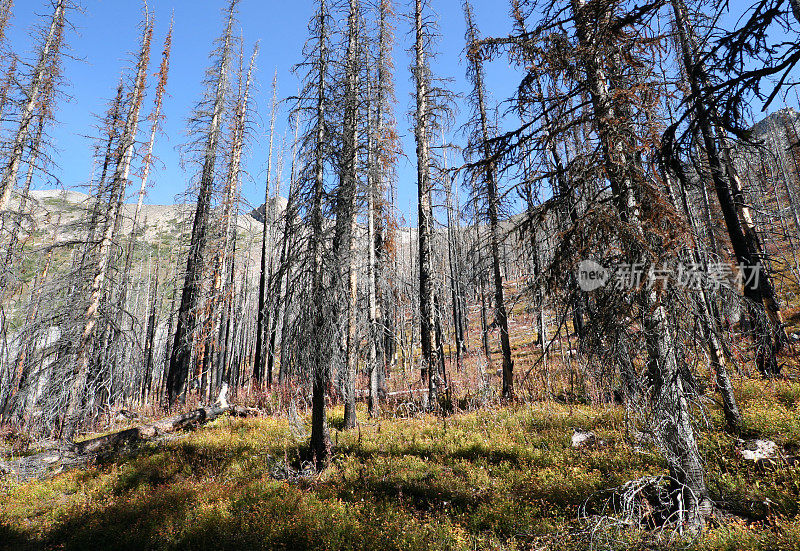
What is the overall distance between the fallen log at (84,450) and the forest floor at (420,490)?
45 cm

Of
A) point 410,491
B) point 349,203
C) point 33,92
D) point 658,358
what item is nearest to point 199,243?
point 33,92

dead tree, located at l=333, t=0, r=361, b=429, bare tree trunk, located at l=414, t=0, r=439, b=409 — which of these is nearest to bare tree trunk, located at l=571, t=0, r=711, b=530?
dead tree, located at l=333, t=0, r=361, b=429

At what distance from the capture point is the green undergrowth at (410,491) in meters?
4.71

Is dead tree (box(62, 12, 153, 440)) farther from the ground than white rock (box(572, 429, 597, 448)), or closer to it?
farther from the ground

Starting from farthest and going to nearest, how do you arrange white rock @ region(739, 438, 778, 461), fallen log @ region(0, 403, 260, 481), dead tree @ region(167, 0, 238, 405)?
dead tree @ region(167, 0, 238, 405)
fallen log @ region(0, 403, 260, 481)
white rock @ region(739, 438, 778, 461)

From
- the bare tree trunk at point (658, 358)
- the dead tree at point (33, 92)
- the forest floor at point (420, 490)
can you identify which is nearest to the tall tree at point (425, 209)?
the forest floor at point (420, 490)

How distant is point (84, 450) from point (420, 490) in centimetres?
921

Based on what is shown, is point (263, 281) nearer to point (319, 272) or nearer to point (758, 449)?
point (319, 272)

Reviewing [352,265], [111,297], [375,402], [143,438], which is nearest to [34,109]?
[111,297]

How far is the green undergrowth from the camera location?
15.4 ft

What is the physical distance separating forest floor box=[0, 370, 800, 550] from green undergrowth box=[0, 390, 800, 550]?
26 mm

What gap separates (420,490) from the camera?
609 cm

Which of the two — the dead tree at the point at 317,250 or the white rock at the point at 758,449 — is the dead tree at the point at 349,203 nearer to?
the dead tree at the point at 317,250

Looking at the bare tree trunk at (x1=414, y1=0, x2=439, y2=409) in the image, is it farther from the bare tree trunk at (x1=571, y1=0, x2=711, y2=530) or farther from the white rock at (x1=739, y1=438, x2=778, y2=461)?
the white rock at (x1=739, y1=438, x2=778, y2=461)
